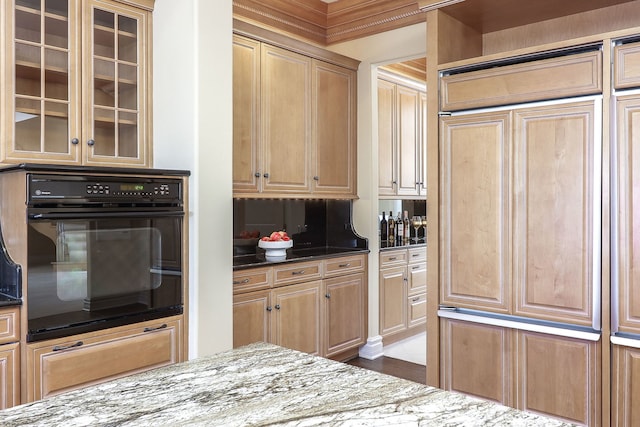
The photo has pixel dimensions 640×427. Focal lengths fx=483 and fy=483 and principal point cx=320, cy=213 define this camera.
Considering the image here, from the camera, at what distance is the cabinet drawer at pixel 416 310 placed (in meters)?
4.73

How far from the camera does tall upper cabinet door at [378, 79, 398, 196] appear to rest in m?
4.55

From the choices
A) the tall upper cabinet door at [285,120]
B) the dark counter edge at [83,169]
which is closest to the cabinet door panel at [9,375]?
the dark counter edge at [83,169]

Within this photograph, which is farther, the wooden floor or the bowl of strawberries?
the wooden floor

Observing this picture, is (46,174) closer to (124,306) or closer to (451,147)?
(124,306)

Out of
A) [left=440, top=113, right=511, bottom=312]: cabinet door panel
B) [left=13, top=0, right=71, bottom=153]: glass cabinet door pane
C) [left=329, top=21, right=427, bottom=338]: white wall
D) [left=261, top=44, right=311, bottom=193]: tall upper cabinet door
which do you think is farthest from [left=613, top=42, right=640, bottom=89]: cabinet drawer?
[left=13, top=0, right=71, bottom=153]: glass cabinet door pane

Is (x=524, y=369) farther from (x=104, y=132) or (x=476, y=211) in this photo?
(x=104, y=132)

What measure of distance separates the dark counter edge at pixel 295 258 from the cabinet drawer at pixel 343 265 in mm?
41

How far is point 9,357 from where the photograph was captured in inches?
78.2

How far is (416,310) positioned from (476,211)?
223cm

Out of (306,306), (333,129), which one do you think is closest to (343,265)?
(306,306)

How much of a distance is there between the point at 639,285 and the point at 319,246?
2.58 meters

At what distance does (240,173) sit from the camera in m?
3.29

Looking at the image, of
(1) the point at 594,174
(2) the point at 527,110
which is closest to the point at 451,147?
(2) the point at 527,110

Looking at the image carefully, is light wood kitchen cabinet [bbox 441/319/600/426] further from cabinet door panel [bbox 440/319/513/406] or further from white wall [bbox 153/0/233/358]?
white wall [bbox 153/0/233/358]
